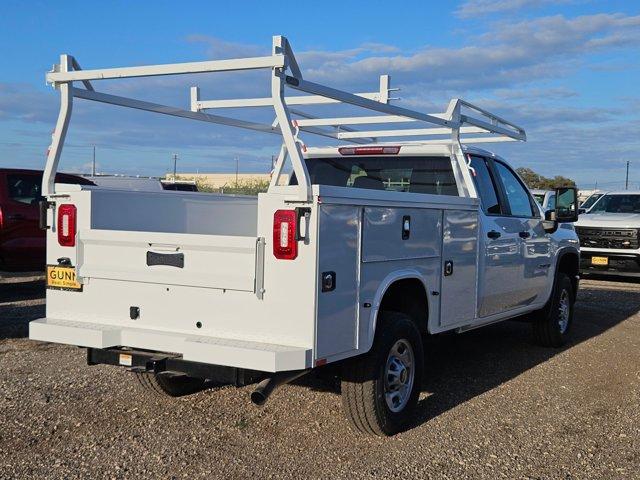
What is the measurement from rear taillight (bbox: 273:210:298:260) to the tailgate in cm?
11

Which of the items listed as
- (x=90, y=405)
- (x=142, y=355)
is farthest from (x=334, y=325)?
(x=90, y=405)

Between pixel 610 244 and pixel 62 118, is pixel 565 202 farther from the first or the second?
pixel 610 244

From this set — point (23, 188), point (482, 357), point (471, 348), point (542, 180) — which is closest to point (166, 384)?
point (482, 357)

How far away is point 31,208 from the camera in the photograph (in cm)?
1123

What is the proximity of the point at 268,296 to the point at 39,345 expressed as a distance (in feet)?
14.4

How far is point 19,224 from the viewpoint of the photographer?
36.3 ft

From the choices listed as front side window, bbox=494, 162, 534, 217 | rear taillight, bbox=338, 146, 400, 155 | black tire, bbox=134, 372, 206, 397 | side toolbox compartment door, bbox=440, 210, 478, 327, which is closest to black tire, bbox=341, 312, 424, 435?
side toolbox compartment door, bbox=440, 210, 478, 327

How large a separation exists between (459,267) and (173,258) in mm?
2366

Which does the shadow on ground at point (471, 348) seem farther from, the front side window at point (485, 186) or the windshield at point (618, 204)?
the windshield at point (618, 204)

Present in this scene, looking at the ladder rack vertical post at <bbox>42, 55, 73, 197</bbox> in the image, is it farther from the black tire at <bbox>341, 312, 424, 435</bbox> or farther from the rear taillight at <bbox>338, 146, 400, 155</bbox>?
the rear taillight at <bbox>338, 146, 400, 155</bbox>

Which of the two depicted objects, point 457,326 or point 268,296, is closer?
point 268,296

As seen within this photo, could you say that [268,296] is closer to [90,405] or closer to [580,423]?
[90,405]

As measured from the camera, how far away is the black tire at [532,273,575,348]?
27.4 ft

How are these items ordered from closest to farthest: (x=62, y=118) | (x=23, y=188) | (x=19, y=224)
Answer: (x=62, y=118), (x=19, y=224), (x=23, y=188)
